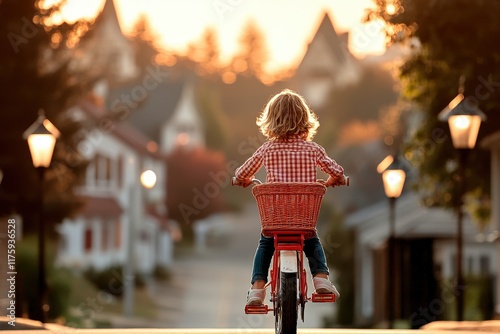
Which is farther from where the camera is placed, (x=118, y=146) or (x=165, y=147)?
(x=165, y=147)

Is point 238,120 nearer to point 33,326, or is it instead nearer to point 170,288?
point 170,288

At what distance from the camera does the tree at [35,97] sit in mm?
32469

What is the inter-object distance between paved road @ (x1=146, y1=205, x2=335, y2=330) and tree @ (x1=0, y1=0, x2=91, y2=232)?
1195 centimetres

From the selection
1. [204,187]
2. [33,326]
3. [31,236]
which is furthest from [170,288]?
[33,326]

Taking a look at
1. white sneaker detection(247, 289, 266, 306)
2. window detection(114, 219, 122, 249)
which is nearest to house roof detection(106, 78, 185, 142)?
window detection(114, 219, 122, 249)

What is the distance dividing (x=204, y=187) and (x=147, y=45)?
60.0 m

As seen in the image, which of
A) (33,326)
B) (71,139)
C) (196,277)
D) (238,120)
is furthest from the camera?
(238,120)

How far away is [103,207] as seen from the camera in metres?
71.2

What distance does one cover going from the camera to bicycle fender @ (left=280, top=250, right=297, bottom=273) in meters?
11.1

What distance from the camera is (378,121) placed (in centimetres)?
11175
